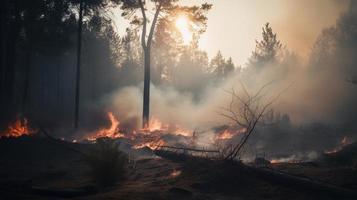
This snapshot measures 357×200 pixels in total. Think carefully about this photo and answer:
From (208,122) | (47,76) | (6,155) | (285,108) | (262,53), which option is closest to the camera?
(6,155)

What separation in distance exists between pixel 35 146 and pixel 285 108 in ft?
72.9

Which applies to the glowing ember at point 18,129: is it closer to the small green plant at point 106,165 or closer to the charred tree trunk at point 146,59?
the charred tree trunk at point 146,59

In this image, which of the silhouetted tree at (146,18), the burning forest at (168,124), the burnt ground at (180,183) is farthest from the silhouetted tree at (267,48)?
the burnt ground at (180,183)

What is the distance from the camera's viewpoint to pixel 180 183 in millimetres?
12344

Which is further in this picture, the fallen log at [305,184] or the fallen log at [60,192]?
the fallen log at [60,192]

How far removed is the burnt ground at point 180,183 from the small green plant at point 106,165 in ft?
0.88

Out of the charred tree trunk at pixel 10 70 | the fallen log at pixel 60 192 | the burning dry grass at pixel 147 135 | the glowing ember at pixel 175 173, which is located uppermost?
the charred tree trunk at pixel 10 70

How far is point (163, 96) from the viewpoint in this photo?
44.7 metres

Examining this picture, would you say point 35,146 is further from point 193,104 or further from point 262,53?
point 262,53

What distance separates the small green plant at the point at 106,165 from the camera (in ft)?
41.2

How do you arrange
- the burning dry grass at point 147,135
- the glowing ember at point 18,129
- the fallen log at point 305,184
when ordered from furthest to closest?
1. the glowing ember at point 18,129
2. the burning dry grass at point 147,135
3. the fallen log at point 305,184

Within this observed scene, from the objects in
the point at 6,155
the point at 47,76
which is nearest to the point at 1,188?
the point at 6,155

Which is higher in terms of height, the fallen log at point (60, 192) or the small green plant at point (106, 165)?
the small green plant at point (106, 165)

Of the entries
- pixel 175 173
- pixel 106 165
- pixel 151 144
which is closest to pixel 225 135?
pixel 151 144
